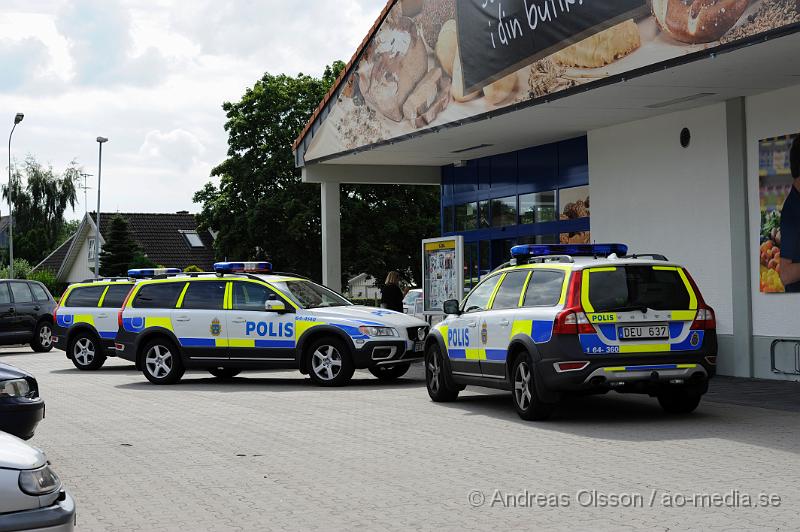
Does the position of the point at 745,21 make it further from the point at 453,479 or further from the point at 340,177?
the point at 340,177

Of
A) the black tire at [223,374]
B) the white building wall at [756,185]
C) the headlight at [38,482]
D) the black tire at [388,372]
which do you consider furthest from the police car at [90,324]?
the headlight at [38,482]

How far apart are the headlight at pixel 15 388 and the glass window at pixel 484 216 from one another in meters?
17.2

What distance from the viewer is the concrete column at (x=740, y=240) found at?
16953 mm

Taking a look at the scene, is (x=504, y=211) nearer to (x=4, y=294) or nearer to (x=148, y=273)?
(x=148, y=273)

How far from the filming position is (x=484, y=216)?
2553 centimetres

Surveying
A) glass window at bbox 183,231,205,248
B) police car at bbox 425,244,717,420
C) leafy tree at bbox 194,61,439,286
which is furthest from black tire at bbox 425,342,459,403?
glass window at bbox 183,231,205,248

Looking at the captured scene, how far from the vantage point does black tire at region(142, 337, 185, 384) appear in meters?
18.5

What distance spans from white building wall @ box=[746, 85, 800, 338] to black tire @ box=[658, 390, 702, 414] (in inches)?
163

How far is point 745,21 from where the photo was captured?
12875 millimetres

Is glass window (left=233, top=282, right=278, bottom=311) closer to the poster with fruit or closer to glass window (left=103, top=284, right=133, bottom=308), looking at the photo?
glass window (left=103, top=284, right=133, bottom=308)

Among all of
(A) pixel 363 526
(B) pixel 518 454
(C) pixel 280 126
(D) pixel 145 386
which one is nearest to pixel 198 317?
(D) pixel 145 386

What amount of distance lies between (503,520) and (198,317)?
11.9 m

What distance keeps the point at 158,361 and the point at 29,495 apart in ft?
45.5

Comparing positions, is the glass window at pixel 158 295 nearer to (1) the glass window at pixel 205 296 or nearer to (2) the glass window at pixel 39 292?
(1) the glass window at pixel 205 296
